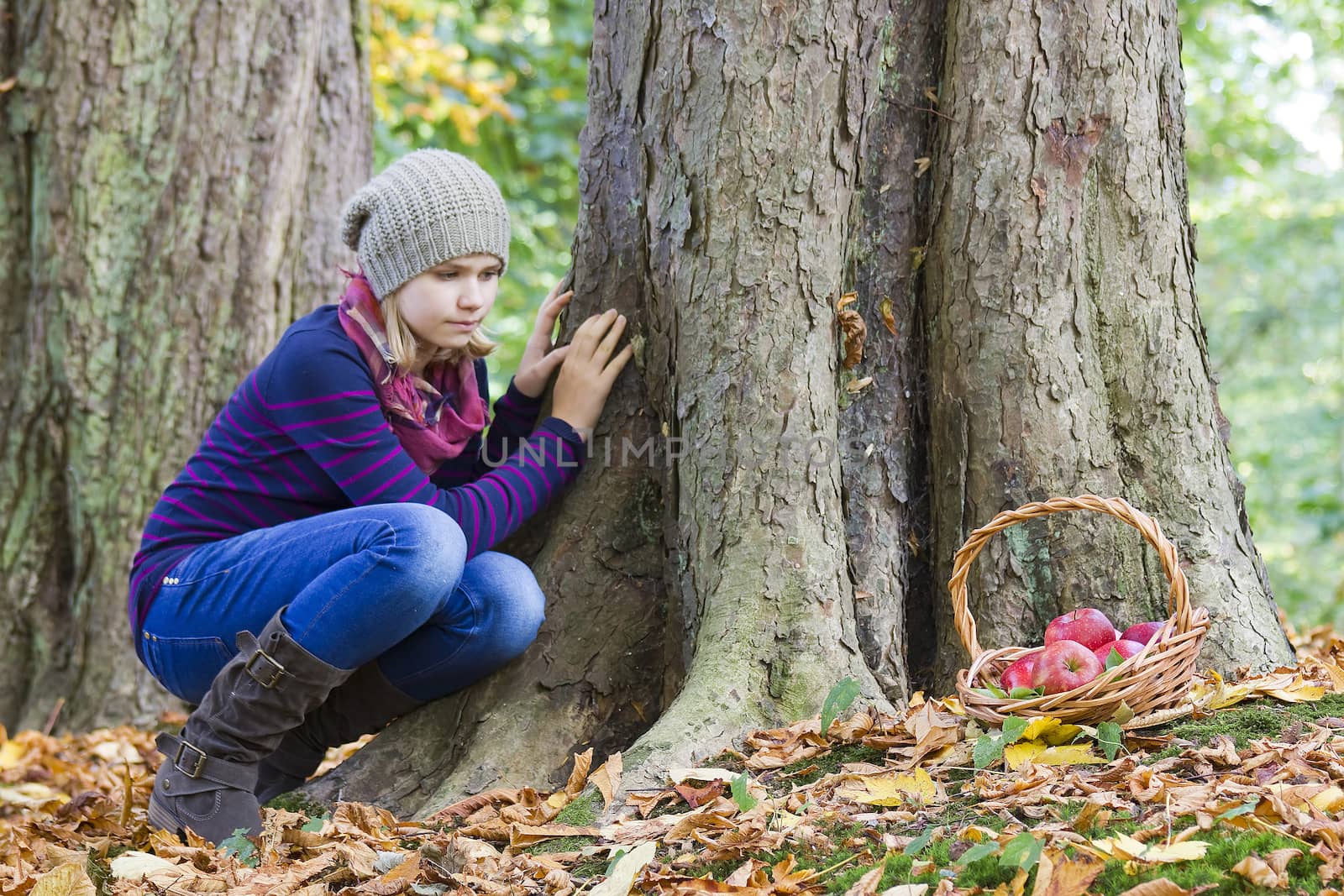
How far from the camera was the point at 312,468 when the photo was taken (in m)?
2.84

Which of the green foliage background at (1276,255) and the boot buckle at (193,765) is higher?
the green foliage background at (1276,255)

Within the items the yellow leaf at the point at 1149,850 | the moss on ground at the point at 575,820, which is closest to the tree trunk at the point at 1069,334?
the moss on ground at the point at 575,820

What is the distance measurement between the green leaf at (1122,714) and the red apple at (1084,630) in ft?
0.64

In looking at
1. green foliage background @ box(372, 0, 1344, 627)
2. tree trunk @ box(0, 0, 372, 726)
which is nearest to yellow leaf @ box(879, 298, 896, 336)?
tree trunk @ box(0, 0, 372, 726)

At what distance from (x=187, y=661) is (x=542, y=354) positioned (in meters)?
1.18

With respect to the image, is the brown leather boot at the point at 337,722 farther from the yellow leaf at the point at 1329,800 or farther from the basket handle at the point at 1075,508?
the yellow leaf at the point at 1329,800

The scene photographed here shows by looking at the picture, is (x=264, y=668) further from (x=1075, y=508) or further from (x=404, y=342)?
(x=1075, y=508)

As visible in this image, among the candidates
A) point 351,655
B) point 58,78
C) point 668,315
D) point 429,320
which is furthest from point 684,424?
point 58,78

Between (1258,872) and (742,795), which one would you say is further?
(742,795)

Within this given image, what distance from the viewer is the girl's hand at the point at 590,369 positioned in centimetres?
295

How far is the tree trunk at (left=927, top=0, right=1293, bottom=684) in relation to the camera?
8.71 feet

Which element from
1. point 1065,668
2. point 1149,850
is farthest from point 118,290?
point 1149,850

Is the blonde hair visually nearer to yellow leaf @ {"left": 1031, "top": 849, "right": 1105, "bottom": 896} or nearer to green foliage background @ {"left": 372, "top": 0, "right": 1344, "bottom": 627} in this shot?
yellow leaf @ {"left": 1031, "top": 849, "right": 1105, "bottom": 896}

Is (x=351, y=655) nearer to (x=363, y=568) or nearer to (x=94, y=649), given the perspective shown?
(x=363, y=568)
